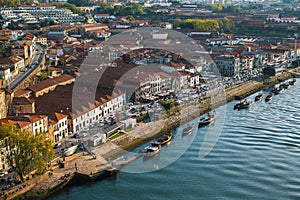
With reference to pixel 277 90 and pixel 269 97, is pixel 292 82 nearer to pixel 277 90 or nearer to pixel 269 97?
pixel 277 90

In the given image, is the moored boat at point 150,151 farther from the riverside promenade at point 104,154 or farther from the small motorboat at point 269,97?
the small motorboat at point 269,97

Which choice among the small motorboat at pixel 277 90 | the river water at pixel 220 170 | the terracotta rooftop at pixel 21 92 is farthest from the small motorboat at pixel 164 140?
the small motorboat at pixel 277 90

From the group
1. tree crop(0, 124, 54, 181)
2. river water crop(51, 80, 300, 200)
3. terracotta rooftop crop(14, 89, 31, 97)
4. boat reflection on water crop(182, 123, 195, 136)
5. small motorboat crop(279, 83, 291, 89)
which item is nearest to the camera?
tree crop(0, 124, 54, 181)

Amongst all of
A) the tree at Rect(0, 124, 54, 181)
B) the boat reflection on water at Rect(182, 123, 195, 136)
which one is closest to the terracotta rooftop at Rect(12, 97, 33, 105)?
the tree at Rect(0, 124, 54, 181)

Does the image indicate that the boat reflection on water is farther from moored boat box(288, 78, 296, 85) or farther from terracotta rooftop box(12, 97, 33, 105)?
moored boat box(288, 78, 296, 85)

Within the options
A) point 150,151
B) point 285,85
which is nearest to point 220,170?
point 150,151

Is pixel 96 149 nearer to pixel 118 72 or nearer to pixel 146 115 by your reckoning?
pixel 146 115
